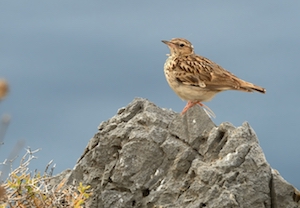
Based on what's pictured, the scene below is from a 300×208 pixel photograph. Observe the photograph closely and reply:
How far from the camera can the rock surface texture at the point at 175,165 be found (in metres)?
7.55

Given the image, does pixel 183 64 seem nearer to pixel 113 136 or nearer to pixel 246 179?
pixel 113 136

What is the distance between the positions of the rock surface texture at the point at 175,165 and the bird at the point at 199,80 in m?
1.07

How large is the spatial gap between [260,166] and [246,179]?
0.31 meters

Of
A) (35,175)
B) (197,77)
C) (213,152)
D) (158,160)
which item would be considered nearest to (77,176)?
(35,175)

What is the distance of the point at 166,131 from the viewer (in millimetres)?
8398

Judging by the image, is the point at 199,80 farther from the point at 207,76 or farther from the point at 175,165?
the point at 175,165

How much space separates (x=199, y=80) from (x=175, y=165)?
2.43 meters

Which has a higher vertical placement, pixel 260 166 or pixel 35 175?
pixel 260 166

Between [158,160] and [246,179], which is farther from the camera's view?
[158,160]

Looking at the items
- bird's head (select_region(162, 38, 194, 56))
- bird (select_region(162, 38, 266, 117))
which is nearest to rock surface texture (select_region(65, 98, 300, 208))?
bird (select_region(162, 38, 266, 117))

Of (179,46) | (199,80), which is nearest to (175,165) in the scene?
(199,80)

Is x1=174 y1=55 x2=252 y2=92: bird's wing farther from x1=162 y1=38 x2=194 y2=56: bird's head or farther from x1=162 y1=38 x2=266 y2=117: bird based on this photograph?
x1=162 y1=38 x2=194 y2=56: bird's head

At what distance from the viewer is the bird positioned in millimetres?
9891

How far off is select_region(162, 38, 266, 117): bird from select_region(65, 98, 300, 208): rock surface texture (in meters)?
1.07
